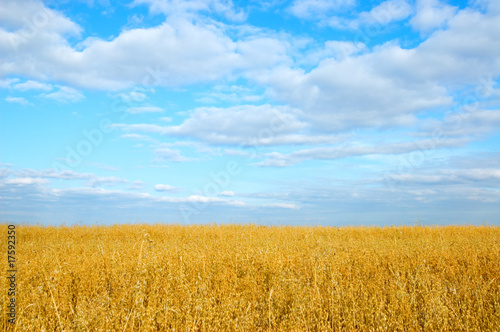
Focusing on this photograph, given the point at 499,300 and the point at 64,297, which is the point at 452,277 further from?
the point at 64,297

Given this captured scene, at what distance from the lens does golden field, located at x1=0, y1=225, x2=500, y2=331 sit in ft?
14.1

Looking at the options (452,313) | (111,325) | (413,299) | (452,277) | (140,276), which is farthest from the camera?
(452,277)

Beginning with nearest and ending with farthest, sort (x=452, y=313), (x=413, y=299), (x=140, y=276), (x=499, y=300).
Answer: (x=452, y=313) < (x=413, y=299) < (x=499, y=300) < (x=140, y=276)

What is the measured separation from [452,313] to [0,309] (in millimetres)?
6449

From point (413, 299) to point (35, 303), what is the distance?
5.59 meters

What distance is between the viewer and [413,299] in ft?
16.3

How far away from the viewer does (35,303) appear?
187 inches

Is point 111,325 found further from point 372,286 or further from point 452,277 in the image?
point 452,277

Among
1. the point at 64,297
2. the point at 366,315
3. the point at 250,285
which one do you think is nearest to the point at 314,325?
the point at 366,315

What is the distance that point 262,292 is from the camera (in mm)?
5621

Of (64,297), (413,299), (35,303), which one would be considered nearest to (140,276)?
(64,297)

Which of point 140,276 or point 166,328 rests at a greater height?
point 140,276

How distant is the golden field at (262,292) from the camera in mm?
4301

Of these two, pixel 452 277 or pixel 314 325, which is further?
pixel 452 277
